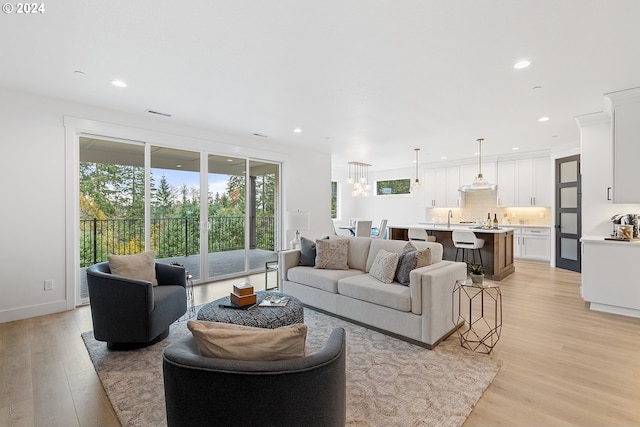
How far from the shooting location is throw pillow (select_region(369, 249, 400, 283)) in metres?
3.37

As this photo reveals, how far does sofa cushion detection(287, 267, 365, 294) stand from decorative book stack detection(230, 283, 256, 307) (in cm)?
113

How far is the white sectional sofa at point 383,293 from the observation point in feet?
9.30

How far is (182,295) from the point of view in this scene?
329 cm

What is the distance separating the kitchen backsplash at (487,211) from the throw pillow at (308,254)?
6033 millimetres

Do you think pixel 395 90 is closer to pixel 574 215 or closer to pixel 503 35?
pixel 503 35

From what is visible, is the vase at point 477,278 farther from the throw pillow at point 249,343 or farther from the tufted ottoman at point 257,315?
the throw pillow at point 249,343

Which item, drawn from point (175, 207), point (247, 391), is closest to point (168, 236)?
point (175, 207)

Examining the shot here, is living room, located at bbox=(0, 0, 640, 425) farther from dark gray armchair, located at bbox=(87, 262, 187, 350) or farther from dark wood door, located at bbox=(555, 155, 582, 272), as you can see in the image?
dark wood door, located at bbox=(555, 155, 582, 272)

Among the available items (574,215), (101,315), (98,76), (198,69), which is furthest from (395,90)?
(574,215)

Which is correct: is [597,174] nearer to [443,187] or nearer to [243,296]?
[443,187]

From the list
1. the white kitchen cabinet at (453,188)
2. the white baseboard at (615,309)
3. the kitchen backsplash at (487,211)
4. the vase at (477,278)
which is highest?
the white kitchen cabinet at (453,188)

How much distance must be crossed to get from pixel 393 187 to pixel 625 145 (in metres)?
6.62

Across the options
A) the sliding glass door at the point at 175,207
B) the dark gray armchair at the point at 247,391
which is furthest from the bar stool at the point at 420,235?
the dark gray armchair at the point at 247,391

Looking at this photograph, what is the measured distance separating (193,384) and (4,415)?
1826mm
